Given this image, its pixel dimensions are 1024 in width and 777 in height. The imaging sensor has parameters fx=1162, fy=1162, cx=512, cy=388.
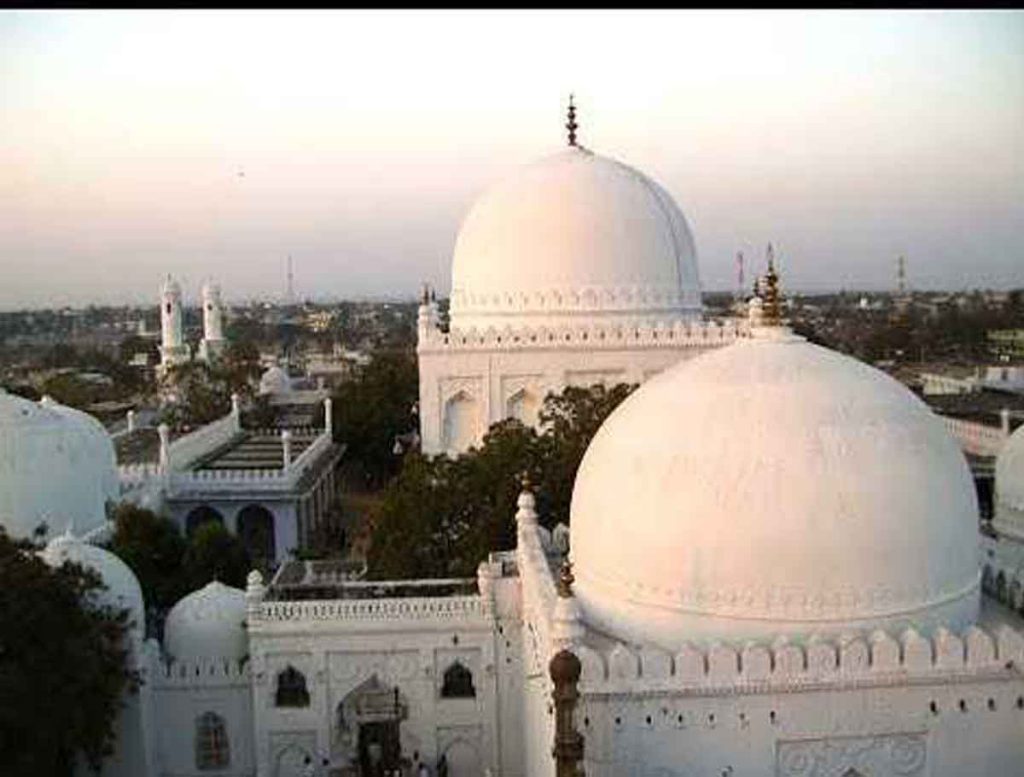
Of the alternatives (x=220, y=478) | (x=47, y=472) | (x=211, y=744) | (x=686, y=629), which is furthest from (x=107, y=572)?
(x=220, y=478)

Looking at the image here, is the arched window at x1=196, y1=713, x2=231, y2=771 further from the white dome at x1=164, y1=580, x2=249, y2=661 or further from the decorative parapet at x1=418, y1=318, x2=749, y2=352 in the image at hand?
the decorative parapet at x1=418, y1=318, x2=749, y2=352

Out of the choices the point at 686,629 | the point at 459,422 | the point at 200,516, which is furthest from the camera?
the point at 200,516

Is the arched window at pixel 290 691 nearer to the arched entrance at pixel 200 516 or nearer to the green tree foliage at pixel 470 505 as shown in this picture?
the green tree foliage at pixel 470 505

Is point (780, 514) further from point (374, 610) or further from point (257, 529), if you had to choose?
point (257, 529)

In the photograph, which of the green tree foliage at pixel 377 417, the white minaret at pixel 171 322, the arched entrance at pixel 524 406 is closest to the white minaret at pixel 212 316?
the white minaret at pixel 171 322

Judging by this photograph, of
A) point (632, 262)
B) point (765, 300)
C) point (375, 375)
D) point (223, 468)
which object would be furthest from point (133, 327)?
point (765, 300)
